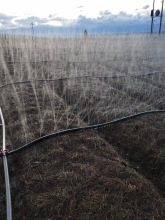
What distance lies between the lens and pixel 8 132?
227cm

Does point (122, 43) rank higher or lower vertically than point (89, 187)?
higher

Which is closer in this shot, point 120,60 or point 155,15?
point 120,60

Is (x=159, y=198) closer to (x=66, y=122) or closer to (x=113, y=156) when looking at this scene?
(x=113, y=156)

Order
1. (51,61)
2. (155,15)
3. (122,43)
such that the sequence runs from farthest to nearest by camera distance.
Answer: (155,15), (122,43), (51,61)

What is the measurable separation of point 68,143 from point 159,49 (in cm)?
674

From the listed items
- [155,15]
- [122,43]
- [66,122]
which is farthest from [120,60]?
[155,15]

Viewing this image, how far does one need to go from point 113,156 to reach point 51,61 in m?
4.36

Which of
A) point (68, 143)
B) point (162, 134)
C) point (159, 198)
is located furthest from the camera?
point (162, 134)

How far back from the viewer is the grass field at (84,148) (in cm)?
135

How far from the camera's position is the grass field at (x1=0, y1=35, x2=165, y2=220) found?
1.35 metres

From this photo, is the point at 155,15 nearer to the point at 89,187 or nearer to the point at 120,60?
the point at 120,60

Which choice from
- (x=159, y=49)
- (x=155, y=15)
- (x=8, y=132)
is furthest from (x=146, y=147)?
(x=155, y=15)

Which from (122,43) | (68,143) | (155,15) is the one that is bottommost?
(68,143)

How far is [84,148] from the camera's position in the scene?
1.90 metres
